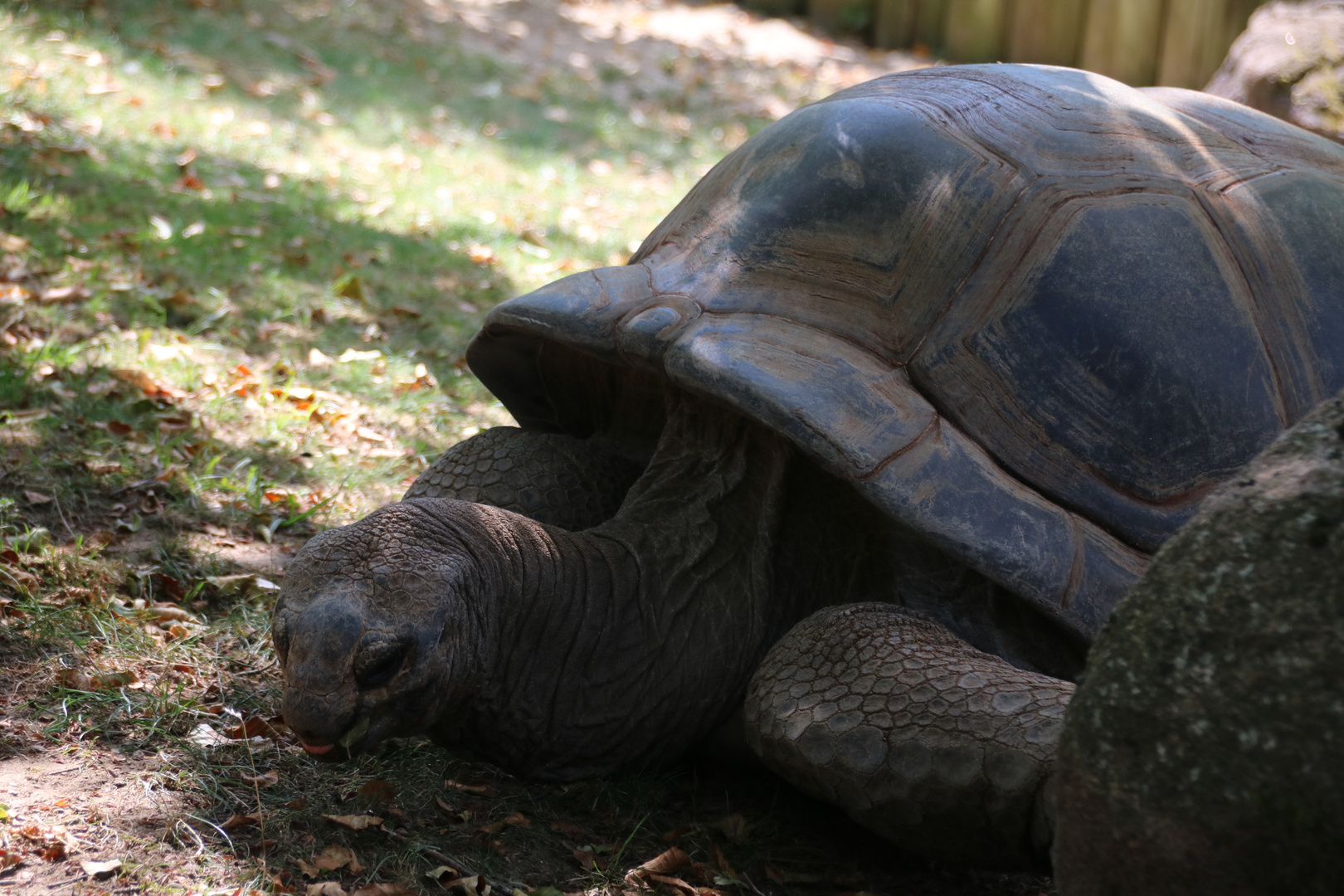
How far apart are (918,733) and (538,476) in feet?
3.90

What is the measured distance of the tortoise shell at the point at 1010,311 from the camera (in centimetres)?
216

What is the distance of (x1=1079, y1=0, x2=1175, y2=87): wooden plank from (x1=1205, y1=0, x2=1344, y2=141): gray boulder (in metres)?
3.05

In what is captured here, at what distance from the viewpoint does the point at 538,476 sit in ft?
9.29

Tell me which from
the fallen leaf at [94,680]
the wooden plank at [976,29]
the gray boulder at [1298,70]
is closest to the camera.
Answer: the fallen leaf at [94,680]

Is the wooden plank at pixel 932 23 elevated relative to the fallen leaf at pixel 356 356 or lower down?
elevated

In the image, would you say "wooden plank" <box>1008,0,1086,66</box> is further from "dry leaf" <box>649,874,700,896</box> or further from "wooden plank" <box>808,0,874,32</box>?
"dry leaf" <box>649,874,700,896</box>

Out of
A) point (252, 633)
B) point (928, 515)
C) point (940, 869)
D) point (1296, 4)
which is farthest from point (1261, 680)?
point (1296, 4)

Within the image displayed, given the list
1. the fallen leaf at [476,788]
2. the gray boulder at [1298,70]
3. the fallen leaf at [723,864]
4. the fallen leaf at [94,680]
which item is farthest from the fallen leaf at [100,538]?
the gray boulder at [1298,70]

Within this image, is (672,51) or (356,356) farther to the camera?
(672,51)

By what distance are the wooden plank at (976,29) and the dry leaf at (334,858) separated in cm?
958

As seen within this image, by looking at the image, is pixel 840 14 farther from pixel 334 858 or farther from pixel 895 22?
pixel 334 858

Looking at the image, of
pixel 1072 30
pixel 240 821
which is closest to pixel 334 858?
pixel 240 821

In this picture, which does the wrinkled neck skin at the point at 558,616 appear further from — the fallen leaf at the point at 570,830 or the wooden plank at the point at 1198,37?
the wooden plank at the point at 1198,37

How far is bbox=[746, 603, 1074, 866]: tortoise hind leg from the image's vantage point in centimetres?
188
